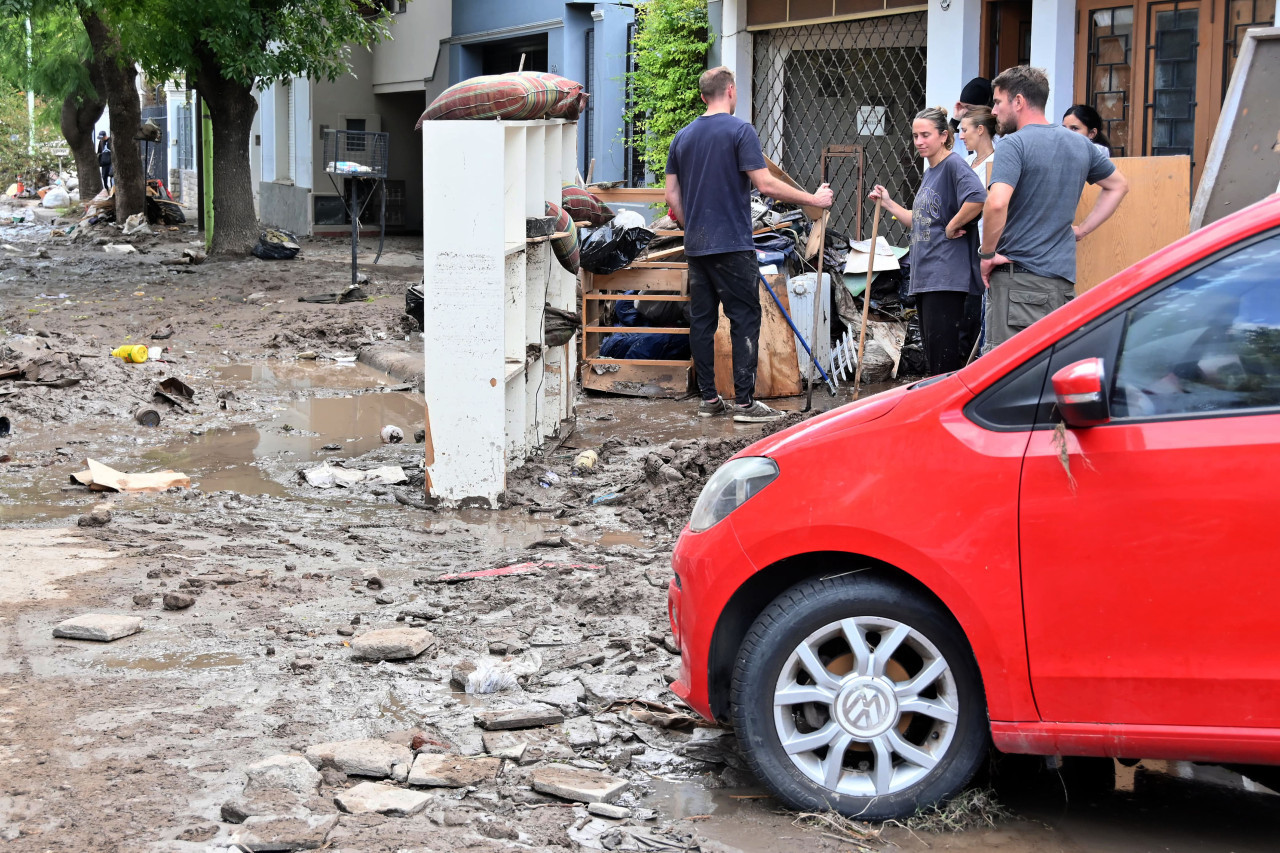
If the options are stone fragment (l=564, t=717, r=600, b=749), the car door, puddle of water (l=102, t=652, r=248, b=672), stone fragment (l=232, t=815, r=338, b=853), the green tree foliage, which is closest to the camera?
the car door

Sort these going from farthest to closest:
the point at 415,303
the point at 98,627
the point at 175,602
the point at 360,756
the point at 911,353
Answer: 1. the point at 415,303
2. the point at 911,353
3. the point at 175,602
4. the point at 98,627
5. the point at 360,756

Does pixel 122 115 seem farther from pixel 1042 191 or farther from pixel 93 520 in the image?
pixel 1042 191

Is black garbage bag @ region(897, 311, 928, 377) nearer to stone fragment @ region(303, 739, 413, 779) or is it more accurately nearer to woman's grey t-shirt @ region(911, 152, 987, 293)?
woman's grey t-shirt @ region(911, 152, 987, 293)

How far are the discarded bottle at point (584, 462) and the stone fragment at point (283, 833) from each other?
15.3 feet

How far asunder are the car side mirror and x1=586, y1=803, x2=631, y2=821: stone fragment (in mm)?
1634

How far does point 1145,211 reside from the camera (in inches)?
319

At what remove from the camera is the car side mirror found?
3189mm

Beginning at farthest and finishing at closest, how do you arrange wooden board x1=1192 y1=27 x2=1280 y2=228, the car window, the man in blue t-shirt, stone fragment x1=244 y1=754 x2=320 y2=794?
the man in blue t-shirt < wooden board x1=1192 y1=27 x2=1280 y2=228 < stone fragment x1=244 y1=754 x2=320 y2=794 < the car window

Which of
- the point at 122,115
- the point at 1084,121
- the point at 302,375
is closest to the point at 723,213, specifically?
the point at 1084,121

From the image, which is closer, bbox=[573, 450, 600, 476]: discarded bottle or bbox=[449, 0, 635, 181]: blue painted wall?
bbox=[573, 450, 600, 476]: discarded bottle

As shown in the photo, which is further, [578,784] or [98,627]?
[98,627]

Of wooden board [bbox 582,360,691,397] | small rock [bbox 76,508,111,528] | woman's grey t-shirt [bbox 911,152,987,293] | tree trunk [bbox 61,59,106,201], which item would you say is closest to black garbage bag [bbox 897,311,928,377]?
wooden board [bbox 582,360,691,397]

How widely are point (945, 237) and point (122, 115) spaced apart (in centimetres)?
2205

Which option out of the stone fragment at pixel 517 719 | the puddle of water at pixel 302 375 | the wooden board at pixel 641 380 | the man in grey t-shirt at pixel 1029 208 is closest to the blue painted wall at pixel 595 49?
the puddle of water at pixel 302 375
